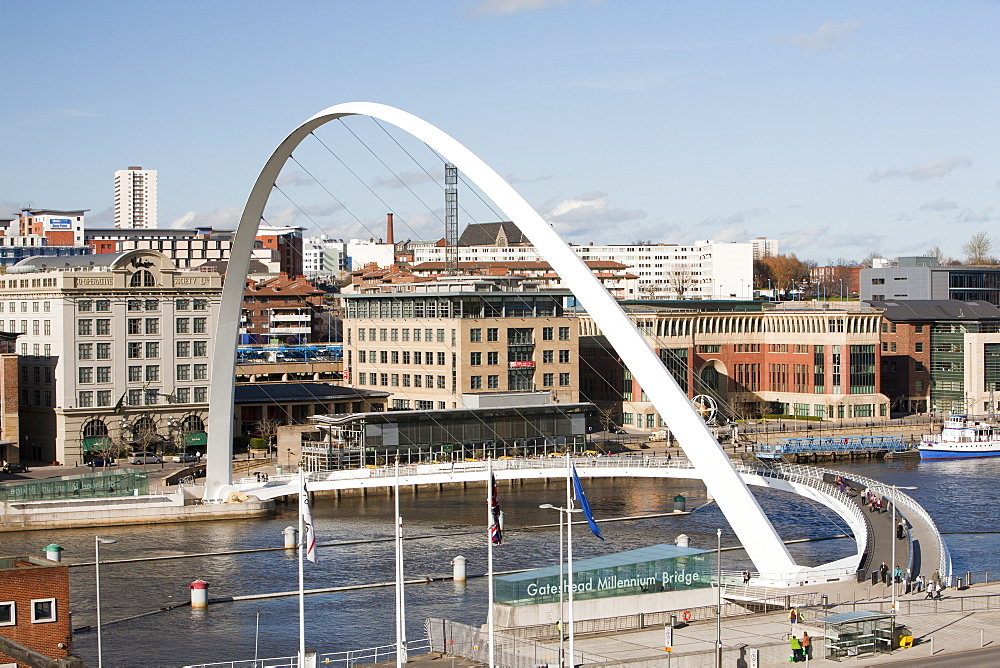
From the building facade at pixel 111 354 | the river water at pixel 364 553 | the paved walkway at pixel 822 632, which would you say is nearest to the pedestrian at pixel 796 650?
the paved walkway at pixel 822 632

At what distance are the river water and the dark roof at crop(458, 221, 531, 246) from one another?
369 ft

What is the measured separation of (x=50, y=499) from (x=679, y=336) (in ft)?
152

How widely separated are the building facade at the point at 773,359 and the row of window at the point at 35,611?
210 ft

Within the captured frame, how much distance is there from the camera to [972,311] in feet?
341

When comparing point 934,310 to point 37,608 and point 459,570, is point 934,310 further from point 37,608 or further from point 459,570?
point 37,608

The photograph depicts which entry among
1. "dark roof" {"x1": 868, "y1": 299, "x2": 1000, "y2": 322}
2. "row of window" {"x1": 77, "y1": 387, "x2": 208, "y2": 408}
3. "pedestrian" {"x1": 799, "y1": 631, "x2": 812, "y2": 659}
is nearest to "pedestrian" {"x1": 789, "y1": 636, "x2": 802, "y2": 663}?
"pedestrian" {"x1": 799, "y1": 631, "x2": 812, "y2": 659}

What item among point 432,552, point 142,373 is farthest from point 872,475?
point 142,373

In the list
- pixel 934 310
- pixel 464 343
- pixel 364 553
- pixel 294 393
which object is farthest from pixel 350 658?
pixel 934 310

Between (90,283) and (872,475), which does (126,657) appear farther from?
(872,475)

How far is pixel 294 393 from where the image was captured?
7912 cm

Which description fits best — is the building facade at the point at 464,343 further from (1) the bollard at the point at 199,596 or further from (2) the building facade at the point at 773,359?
(1) the bollard at the point at 199,596

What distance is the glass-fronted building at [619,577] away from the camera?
34062 mm

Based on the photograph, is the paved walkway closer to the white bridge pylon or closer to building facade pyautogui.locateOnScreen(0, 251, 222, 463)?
the white bridge pylon

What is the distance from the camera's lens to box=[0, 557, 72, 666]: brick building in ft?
86.3
